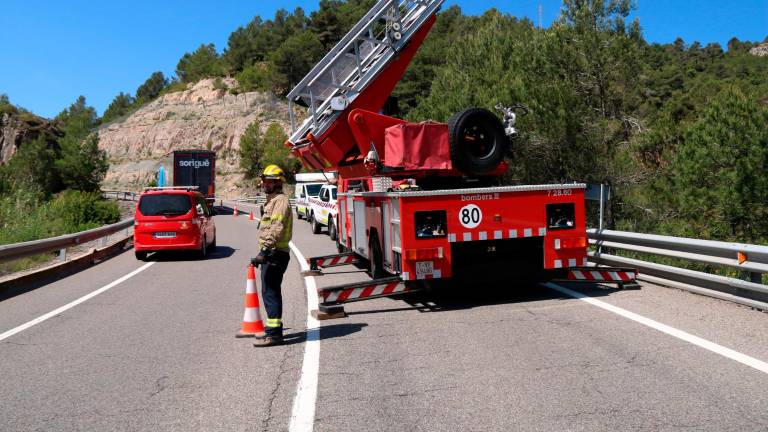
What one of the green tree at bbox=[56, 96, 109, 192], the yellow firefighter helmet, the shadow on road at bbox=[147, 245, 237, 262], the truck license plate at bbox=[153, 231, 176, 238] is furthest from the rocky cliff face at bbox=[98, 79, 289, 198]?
the yellow firefighter helmet

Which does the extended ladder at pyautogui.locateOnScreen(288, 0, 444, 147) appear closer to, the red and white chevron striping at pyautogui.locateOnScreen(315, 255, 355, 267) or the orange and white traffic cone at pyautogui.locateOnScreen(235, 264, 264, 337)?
the red and white chevron striping at pyautogui.locateOnScreen(315, 255, 355, 267)

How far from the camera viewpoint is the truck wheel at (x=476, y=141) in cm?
966

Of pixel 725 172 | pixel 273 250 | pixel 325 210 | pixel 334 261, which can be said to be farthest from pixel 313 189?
pixel 273 250

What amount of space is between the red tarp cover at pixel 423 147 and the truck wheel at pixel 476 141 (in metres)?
0.13

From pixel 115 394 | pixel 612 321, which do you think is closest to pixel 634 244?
pixel 612 321

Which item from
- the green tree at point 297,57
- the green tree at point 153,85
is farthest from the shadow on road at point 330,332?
the green tree at point 153,85

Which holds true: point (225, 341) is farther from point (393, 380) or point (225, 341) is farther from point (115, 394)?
point (393, 380)

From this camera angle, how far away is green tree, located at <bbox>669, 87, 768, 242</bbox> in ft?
60.8

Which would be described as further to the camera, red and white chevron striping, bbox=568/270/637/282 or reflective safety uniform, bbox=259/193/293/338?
red and white chevron striping, bbox=568/270/637/282

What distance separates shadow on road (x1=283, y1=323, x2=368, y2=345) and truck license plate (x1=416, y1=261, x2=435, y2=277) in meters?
1.05

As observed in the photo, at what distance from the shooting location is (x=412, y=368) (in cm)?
580

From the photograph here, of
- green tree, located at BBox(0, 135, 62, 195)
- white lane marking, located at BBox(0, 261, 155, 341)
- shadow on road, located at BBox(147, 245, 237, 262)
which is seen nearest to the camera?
white lane marking, located at BBox(0, 261, 155, 341)

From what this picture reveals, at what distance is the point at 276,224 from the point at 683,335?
4357 millimetres

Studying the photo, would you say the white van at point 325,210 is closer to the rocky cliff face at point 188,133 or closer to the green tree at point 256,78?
the rocky cliff face at point 188,133
